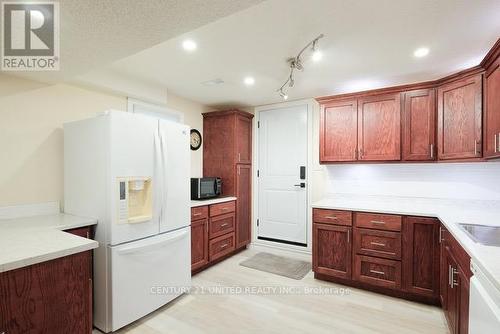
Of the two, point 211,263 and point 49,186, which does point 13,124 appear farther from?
point 211,263

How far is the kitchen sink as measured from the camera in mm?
1593

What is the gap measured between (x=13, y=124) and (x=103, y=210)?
110 cm

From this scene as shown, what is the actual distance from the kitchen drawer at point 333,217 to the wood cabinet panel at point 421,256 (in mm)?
519

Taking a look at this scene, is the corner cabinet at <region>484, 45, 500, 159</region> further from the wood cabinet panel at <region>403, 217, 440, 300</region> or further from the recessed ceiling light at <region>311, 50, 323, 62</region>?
the recessed ceiling light at <region>311, 50, 323, 62</region>

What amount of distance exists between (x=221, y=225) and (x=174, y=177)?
1.26 metres

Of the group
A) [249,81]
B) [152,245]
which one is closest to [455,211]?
[249,81]

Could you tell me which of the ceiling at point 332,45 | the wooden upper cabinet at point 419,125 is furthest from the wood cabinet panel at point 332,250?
the ceiling at point 332,45

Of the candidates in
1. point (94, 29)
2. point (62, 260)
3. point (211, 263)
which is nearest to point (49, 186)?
point (62, 260)

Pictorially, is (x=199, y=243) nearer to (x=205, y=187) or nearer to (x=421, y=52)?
(x=205, y=187)

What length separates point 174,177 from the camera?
2.37 meters

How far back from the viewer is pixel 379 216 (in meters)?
2.51

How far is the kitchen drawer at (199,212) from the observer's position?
9.55 feet

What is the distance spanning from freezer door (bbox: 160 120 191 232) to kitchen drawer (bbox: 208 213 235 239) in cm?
70

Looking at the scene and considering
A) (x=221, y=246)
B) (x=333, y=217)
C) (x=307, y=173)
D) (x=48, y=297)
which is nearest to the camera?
(x=48, y=297)
